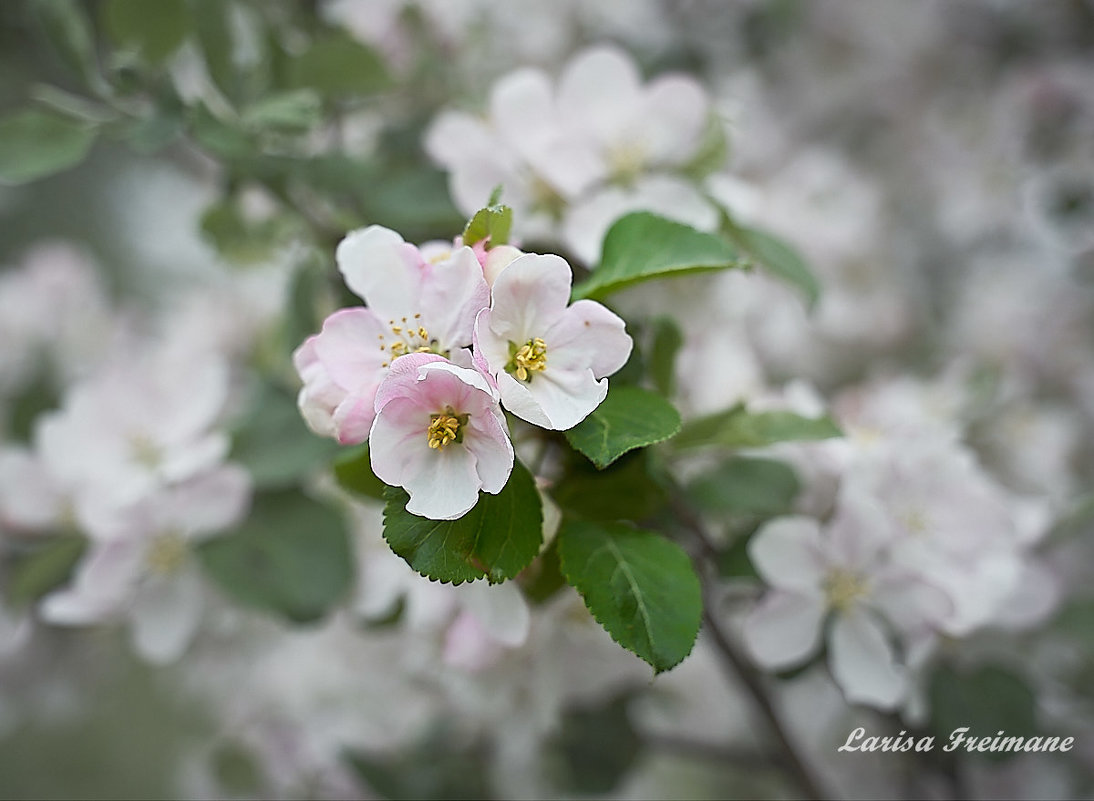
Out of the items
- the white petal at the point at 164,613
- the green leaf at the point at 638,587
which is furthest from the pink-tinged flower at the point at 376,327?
the white petal at the point at 164,613

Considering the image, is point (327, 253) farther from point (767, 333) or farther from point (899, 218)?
point (899, 218)

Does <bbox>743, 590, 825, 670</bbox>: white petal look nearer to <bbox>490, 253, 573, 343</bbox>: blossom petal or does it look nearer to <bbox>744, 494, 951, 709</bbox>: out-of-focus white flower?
<bbox>744, 494, 951, 709</bbox>: out-of-focus white flower

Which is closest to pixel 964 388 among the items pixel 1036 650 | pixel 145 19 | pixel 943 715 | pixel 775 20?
pixel 1036 650

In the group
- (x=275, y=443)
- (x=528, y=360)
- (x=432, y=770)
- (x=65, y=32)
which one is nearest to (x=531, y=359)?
(x=528, y=360)

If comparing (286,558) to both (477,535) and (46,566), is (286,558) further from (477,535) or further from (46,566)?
(477,535)

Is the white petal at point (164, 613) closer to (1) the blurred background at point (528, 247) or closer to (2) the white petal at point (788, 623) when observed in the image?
(1) the blurred background at point (528, 247)
